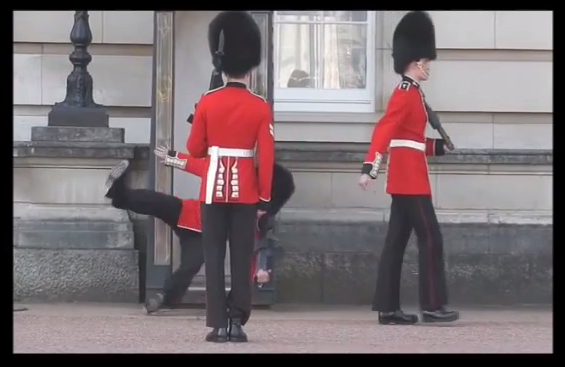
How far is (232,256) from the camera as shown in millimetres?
7590

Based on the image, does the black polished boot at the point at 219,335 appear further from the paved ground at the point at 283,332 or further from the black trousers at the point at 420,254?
the black trousers at the point at 420,254

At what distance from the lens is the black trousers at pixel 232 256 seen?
756 centimetres

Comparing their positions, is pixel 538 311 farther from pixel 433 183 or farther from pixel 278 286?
pixel 278 286

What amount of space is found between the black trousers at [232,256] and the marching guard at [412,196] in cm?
118

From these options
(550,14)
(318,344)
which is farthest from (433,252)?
(550,14)

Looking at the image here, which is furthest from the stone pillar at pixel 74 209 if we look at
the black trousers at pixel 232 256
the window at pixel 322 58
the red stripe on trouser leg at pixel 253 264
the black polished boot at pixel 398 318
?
the black trousers at pixel 232 256

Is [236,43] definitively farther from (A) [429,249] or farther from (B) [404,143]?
(A) [429,249]

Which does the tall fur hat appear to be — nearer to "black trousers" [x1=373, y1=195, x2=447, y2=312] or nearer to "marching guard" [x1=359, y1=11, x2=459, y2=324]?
"marching guard" [x1=359, y1=11, x2=459, y2=324]
